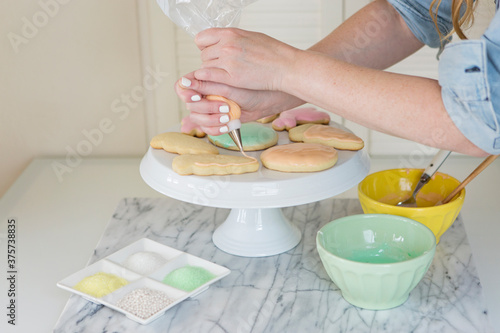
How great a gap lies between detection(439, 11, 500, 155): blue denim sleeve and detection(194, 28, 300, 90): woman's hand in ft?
0.67

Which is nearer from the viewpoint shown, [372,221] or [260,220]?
[372,221]

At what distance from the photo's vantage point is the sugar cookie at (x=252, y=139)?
996 mm

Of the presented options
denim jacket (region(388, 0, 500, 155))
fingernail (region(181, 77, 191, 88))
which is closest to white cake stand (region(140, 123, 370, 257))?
fingernail (region(181, 77, 191, 88))

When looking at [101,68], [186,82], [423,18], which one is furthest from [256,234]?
[101,68]

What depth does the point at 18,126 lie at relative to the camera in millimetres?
1652

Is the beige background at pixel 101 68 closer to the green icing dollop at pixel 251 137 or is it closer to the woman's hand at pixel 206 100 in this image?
the green icing dollop at pixel 251 137

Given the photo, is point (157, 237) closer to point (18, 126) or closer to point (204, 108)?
point (204, 108)

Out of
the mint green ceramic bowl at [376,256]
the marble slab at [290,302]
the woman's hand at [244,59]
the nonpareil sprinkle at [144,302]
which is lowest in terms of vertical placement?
the marble slab at [290,302]

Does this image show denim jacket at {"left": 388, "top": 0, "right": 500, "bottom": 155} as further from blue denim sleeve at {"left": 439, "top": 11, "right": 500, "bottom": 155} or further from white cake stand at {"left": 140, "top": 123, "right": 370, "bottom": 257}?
white cake stand at {"left": 140, "top": 123, "right": 370, "bottom": 257}

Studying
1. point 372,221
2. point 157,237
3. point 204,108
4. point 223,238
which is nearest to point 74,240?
point 157,237

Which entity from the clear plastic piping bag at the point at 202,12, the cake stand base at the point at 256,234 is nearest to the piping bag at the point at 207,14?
the clear plastic piping bag at the point at 202,12

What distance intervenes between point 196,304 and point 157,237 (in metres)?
0.23

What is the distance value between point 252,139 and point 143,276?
0.27m

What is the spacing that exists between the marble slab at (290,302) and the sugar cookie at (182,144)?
0.16 metres
